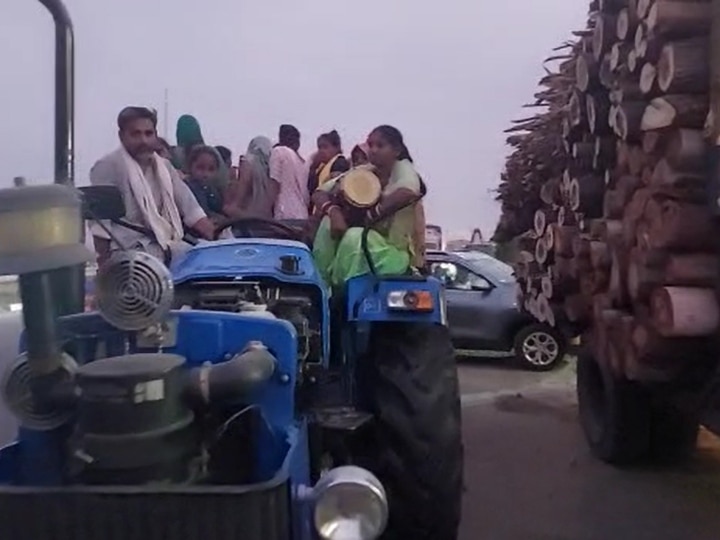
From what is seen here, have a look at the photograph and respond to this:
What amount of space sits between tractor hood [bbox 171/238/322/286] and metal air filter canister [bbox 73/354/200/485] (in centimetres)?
121

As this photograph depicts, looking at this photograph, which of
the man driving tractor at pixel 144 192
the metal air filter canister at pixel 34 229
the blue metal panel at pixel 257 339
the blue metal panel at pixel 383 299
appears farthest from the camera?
the man driving tractor at pixel 144 192

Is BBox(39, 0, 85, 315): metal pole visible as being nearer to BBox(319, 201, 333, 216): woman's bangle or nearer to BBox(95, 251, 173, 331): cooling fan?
BBox(95, 251, 173, 331): cooling fan

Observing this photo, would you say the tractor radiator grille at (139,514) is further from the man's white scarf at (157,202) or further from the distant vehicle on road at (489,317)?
the distant vehicle on road at (489,317)

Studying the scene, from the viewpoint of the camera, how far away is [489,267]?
14.1m

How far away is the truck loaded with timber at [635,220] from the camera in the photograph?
5309mm

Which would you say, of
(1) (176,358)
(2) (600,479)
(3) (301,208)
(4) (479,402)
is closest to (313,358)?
(1) (176,358)

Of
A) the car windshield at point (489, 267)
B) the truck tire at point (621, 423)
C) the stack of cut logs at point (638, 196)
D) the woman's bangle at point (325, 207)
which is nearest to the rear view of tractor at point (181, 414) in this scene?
the woman's bangle at point (325, 207)

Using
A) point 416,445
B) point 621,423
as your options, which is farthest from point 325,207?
point 621,423

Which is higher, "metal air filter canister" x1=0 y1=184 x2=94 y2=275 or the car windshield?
"metal air filter canister" x1=0 y1=184 x2=94 y2=275

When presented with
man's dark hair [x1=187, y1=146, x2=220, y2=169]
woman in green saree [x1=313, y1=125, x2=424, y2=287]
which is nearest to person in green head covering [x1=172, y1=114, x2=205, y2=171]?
man's dark hair [x1=187, y1=146, x2=220, y2=169]

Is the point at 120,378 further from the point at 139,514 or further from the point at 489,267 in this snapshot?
the point at 489,267

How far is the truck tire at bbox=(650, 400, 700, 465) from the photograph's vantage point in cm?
728

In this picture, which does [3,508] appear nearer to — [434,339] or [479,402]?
[434,339]

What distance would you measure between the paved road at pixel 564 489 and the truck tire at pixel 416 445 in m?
1.20
